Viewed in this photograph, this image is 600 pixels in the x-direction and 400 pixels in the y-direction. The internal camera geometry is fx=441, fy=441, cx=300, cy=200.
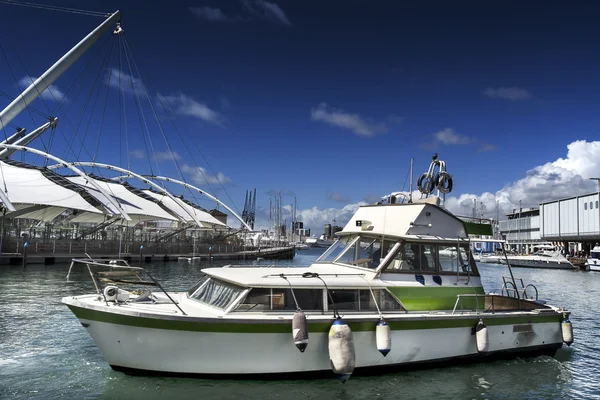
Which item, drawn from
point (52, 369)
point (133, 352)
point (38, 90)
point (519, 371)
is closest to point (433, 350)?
point (519, 371)

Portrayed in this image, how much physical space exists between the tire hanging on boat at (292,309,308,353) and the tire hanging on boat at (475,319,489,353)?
16.7ft

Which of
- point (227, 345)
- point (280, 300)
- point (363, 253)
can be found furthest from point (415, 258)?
point (227, 345)

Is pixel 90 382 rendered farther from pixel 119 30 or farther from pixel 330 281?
pixel 119 30

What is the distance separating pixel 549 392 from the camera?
444 inches

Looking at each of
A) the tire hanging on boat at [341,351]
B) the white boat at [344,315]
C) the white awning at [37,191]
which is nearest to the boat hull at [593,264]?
the white boat at [344,315]

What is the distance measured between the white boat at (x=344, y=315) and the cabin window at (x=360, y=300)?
0.03 metres

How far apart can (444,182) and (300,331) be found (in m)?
7.71

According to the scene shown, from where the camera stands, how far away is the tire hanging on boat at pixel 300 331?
9.56 metres

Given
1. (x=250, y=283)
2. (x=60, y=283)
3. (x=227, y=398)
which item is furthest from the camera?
(x=60, y=283)

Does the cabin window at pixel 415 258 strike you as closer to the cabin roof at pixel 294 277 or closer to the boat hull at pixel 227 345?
the cabin roof at pixel 294 277

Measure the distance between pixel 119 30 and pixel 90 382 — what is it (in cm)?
4905

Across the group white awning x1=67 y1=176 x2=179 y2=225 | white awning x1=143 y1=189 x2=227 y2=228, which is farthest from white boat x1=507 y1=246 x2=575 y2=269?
white awning x1=67 y1=176 x2=179 y2=225

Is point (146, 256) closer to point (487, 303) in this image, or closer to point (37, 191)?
point (37, 191)

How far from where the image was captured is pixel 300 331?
9.58 m
